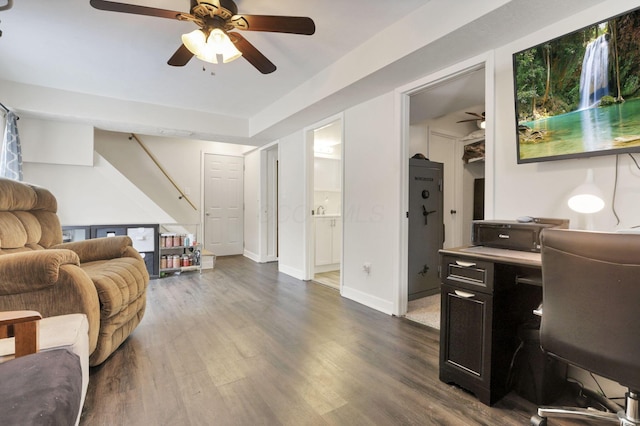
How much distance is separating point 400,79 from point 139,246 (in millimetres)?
3983

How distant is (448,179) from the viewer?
13.2ft

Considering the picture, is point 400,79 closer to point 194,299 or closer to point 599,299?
point 599,299

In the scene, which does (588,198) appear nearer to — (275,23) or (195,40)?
(275,23)

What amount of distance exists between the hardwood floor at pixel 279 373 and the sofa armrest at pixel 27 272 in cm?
66

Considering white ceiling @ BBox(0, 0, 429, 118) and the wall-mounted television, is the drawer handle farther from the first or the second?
white ceiling @ BBox(0, 0, 429, 118)

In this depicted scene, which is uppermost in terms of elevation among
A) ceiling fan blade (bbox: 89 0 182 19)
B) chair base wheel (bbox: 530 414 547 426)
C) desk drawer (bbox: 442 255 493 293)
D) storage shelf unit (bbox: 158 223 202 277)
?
ceiling fan blade (bbox: 89 0 182 19)

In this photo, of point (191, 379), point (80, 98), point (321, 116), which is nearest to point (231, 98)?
point (321, 116)

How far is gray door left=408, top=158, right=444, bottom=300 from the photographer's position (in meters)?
3.16

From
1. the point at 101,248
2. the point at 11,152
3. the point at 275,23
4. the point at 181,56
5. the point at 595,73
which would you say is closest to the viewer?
the point at 595,73

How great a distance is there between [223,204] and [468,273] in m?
5.25

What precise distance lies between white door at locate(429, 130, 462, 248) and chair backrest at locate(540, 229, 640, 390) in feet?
9.38

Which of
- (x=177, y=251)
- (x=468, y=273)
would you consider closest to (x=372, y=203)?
(x=468, y=273)

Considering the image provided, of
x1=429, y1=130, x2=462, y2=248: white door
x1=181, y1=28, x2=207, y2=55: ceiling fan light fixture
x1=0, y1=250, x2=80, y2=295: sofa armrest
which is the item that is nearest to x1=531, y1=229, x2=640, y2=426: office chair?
x1=181, y1=28, x2=207, y2=55: ceiling fan light fixture

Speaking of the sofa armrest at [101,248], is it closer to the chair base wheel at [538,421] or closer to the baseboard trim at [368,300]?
the baseboard trim at [368,300]
